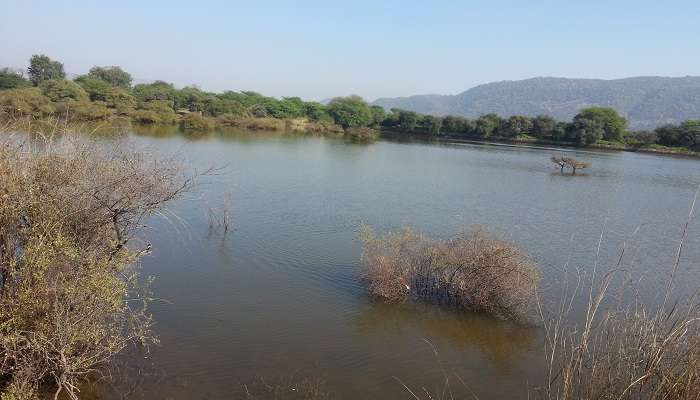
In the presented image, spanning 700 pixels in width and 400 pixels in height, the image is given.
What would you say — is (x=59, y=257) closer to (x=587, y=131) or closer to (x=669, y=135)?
(x=587, y=131)

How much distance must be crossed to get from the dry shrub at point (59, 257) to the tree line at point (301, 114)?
64.6m

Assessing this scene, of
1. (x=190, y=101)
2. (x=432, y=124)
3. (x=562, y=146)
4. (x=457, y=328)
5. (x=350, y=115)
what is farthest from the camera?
(x=350, y=115)

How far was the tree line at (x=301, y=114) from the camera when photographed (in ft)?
274

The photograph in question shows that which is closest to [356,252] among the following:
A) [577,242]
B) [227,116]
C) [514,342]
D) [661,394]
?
[514,342]

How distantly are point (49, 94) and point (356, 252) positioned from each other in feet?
238

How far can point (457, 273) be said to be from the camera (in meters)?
15.8

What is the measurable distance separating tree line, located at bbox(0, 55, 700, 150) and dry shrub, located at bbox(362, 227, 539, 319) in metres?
64.5

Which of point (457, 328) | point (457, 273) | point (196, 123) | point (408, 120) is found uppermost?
point (408, 120)

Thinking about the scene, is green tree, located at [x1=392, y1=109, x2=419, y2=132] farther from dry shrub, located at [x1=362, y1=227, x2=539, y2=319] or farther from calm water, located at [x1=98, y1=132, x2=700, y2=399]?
dry shrub, located at [x1=362, y1=227, x2=539, y2=319]

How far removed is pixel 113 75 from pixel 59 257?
139917 millimetres

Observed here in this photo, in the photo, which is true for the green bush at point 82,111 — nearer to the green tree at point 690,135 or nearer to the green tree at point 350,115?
the green tree at point 350,115

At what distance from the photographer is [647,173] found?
2197 inches

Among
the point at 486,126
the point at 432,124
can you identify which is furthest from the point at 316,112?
the point at 486,126

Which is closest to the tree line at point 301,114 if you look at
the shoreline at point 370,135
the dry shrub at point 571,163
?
the shoreline at point 370,135
